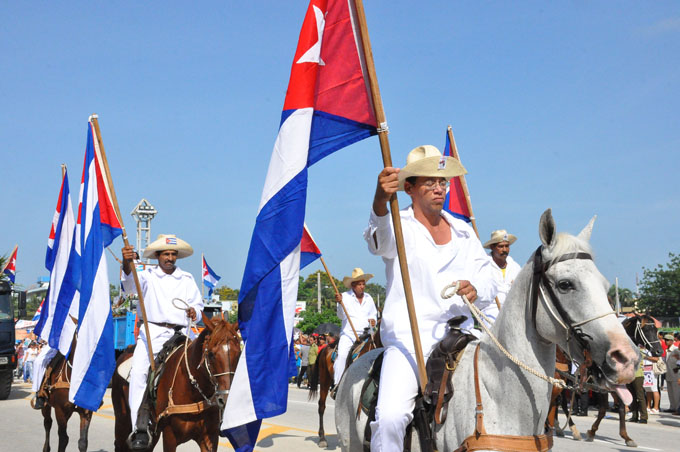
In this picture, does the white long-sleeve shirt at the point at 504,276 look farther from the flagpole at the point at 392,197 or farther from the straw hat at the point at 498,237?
the flagpole at the point at 392,197

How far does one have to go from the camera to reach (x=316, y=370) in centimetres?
1434

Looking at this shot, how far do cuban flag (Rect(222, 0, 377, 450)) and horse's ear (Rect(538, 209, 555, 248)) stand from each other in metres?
1.47

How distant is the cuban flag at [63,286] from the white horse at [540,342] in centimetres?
712

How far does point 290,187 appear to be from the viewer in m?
4.52

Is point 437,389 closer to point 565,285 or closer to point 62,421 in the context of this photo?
point 565,285

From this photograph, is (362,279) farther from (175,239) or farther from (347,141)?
(347,141)

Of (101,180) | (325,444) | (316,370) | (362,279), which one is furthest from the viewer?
(316,370)

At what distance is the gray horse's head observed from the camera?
3.19 metres

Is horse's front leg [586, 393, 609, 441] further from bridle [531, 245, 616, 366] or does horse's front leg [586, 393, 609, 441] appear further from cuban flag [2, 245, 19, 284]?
cuban flag [2, 245, 19, 284]

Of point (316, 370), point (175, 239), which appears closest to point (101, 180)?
point (175, 239)

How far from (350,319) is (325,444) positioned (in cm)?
227

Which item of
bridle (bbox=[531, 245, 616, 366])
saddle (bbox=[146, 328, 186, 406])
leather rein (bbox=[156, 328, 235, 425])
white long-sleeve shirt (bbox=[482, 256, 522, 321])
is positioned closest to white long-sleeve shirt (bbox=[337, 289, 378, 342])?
white long-sleeve shirt (bbox=[482, 256, 522, 321])

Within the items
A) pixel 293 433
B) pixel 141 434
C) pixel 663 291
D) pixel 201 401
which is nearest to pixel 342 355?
pixel 293 433

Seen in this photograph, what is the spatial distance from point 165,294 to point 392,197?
5096mm
